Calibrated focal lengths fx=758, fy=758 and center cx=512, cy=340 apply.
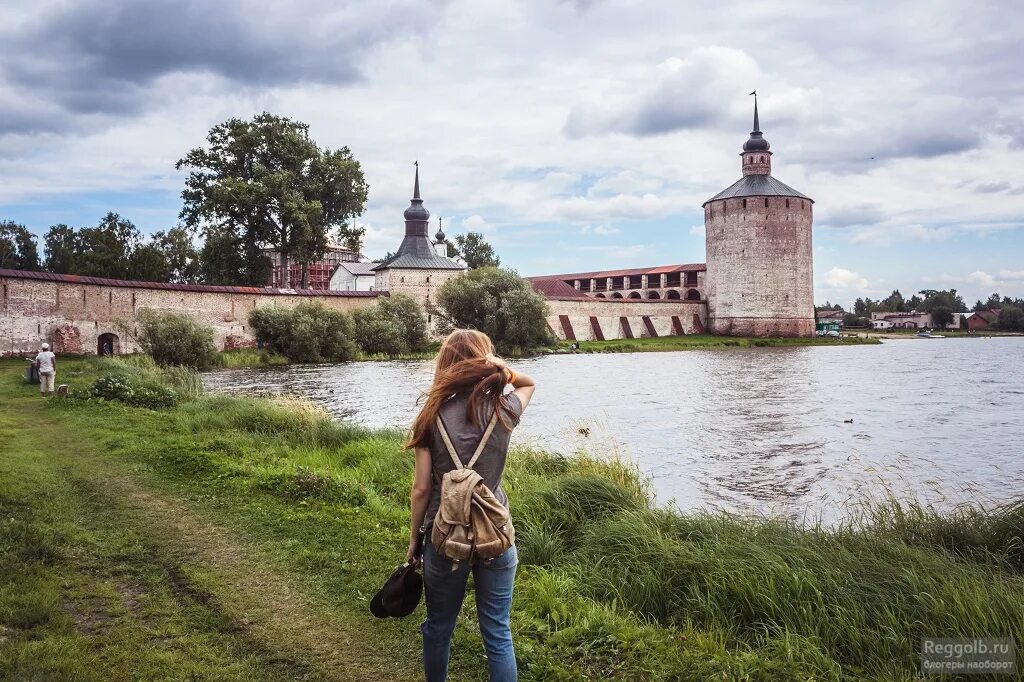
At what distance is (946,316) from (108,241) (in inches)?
3479

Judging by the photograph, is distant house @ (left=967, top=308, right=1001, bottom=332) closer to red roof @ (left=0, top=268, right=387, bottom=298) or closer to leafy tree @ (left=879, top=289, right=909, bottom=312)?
leafy tree @ (left=879, top=289, right=909, bottom=312)

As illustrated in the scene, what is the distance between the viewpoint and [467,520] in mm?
2594

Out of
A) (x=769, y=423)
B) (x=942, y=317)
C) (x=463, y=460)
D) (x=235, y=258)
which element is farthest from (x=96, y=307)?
(x=942, y=317)

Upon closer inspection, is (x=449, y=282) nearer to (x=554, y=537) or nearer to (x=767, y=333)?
(x=767, y=333)

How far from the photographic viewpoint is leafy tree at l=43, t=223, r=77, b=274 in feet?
148

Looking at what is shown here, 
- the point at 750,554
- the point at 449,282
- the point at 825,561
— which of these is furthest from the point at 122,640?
the point at 449,282

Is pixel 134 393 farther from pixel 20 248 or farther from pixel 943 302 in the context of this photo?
pixel 943 302

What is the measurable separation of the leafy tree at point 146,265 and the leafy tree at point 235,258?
5.68m

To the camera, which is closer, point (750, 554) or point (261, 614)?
point (261, 614)

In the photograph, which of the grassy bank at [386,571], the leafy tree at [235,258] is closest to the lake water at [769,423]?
the grassy bank at [386,571]

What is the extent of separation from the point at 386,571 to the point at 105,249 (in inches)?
1732

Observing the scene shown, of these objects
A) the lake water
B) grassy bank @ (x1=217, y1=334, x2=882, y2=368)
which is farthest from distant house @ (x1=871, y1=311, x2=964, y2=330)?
the lake water

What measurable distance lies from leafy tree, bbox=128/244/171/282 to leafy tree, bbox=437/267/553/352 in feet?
55.8

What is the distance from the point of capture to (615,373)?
85.8ft
